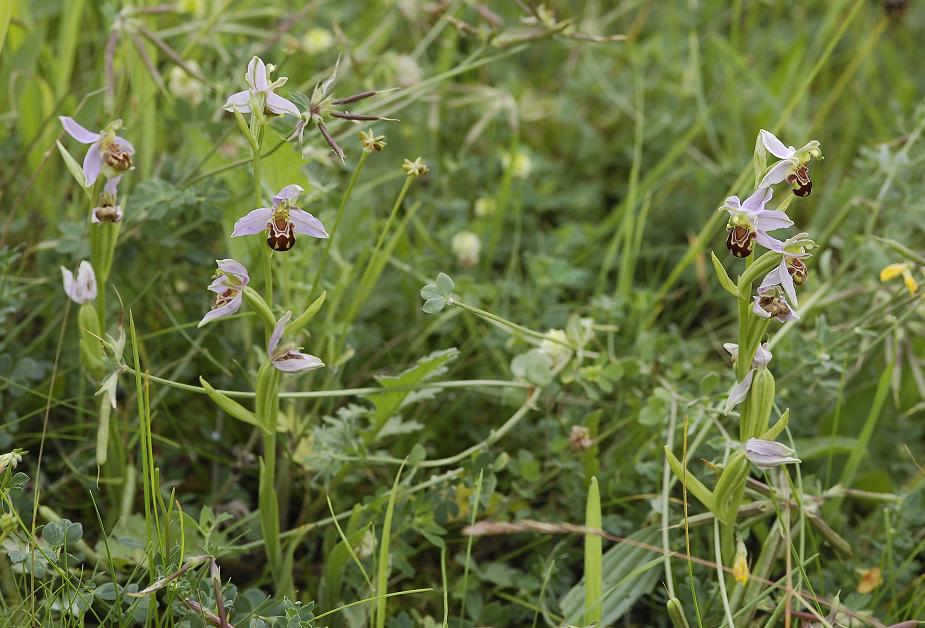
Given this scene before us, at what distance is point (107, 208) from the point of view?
1.36 metres

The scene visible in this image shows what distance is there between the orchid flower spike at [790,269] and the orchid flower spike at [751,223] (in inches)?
0.6

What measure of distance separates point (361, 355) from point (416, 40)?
1126 millimetres

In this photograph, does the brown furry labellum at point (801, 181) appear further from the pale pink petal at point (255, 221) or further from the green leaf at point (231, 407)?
the green leaf at point (231, 407)

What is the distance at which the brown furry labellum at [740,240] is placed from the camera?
124cm

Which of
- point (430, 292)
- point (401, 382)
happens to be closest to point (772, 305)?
point (430, 292)

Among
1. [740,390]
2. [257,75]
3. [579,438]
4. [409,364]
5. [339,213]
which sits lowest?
[409,364]

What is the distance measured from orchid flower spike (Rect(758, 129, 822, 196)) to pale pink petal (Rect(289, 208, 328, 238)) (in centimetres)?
60

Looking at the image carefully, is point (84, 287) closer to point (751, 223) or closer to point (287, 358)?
point (287, 358)

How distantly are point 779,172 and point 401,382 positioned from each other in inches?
26.8

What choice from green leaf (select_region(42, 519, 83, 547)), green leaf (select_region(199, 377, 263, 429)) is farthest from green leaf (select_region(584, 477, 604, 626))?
green leaf (select_region(42, 519, 83, 547))

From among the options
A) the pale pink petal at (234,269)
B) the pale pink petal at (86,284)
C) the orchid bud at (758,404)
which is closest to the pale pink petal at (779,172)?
the orchid bud at (758,404)

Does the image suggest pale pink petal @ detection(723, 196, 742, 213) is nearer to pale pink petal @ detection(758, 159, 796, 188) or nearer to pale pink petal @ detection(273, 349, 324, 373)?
pale pink petal @ detection(758, 159, 796, 188)

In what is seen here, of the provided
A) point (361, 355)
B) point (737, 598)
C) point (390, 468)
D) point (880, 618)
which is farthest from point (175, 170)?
point (880, 618)

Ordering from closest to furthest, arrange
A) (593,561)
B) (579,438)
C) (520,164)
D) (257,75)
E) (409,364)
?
(257,75) < (593,561) < (579,438) < (409,364) < (520,164)
